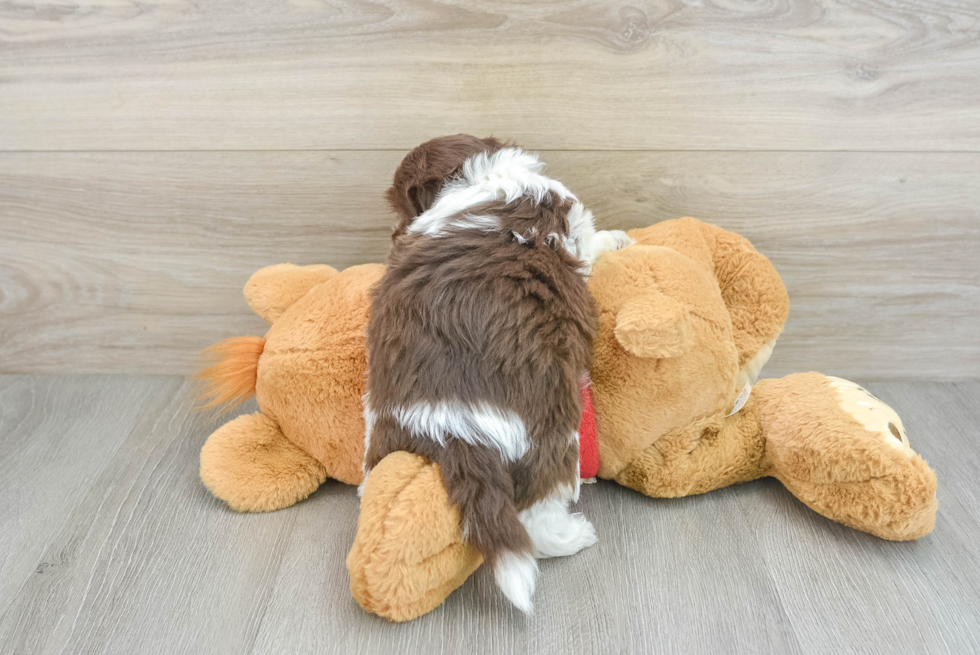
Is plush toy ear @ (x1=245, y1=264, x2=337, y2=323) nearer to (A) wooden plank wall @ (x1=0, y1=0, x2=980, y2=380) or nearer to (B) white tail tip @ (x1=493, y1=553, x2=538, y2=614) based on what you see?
(A) wooden plank wall @ (x1=0, y1=0, x2=980, y2=380)

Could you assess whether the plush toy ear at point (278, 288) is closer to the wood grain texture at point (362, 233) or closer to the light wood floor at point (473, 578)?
the wood grain texture at point (362, 233)

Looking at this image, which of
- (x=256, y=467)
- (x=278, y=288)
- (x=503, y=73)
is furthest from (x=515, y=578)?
(x=503, y=73)

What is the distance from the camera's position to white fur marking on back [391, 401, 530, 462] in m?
0.64

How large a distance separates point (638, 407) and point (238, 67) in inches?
26.1

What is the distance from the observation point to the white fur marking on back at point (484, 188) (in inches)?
26.9

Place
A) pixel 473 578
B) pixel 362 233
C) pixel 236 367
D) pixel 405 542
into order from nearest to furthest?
pixel 405 542, pixel 473 578, pixel 236 367, pixel 362 233

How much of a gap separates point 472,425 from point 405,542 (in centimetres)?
12

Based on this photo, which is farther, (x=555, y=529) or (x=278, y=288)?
(x=278, y=288)

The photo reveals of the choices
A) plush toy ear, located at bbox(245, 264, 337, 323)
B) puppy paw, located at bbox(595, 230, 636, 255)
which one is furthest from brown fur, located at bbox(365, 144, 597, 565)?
plush toy ear, located at bbox(245, 264, 337, 323)

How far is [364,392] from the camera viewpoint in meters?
0.75

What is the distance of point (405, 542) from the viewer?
2.00ft

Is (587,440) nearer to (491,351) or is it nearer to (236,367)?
(491,351)

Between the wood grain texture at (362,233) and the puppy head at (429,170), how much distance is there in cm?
20

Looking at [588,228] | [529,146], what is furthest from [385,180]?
[588,228]
